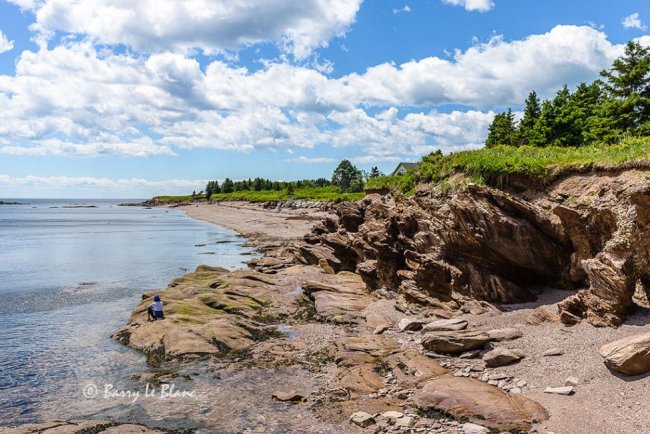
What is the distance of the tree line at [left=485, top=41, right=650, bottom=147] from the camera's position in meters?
51.1

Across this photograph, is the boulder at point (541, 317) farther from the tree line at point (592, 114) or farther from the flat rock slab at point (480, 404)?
the tree line at point (592, 114)

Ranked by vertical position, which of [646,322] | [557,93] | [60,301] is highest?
[557,93]

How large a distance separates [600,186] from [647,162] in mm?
2618

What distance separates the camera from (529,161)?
29.8 meters

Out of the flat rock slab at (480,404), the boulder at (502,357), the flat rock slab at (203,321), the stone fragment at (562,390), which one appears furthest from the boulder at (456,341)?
the flat rock slab at (203,321)

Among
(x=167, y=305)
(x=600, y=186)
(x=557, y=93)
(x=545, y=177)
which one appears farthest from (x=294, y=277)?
(x=557, y=93)

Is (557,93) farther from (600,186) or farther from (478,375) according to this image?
(478,375)

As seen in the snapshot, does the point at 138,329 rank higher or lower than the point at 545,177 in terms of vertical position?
lower

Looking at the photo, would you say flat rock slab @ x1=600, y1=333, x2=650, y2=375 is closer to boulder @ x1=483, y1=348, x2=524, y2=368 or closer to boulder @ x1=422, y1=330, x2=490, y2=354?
boulder @ x1=483, y1=348, x2=524, y2=368

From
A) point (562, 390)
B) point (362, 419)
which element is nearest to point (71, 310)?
point (362, 419)

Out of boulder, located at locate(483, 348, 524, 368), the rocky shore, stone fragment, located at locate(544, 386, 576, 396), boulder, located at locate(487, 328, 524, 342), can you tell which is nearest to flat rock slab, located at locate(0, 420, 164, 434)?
the rocky shore

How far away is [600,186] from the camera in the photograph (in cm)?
2478

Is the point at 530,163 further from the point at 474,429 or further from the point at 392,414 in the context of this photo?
the point at 392,414

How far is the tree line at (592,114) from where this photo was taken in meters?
51.1
